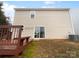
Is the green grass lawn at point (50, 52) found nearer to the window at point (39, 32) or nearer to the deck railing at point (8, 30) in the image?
the deck railing at point (8, 30)

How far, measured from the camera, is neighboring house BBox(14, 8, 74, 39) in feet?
33.4

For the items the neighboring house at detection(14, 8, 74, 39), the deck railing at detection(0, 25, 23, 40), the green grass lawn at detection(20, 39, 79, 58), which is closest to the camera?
the deck railing at detection(0, 25, 23, 40)

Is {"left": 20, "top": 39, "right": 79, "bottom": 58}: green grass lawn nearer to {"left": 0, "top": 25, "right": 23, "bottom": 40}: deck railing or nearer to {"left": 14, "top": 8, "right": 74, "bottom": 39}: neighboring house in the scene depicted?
{"left": 0, "top": 25, "right": 23, "bottom": 40}: deck railing

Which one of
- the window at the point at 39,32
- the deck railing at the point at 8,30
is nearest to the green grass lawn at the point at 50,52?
the deck railing at the point at 8,30

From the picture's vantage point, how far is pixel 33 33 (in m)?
10.2

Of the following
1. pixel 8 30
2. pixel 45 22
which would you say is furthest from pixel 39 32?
pixel 8 30

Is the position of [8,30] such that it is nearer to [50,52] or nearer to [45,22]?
[50,52]

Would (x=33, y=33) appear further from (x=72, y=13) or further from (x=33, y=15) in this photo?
(x=72, y=13)

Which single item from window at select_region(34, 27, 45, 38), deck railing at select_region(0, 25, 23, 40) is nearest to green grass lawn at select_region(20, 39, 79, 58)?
deck railing at select_region(0, 25, 23, 40)

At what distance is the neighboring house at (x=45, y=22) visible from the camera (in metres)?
10.2

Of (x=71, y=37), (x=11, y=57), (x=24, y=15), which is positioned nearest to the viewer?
(x=11, y=57)

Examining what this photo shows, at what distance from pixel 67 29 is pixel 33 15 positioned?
2653mm

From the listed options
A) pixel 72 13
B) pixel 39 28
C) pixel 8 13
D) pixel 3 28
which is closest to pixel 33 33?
pixel 39 28

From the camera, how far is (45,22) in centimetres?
1050
